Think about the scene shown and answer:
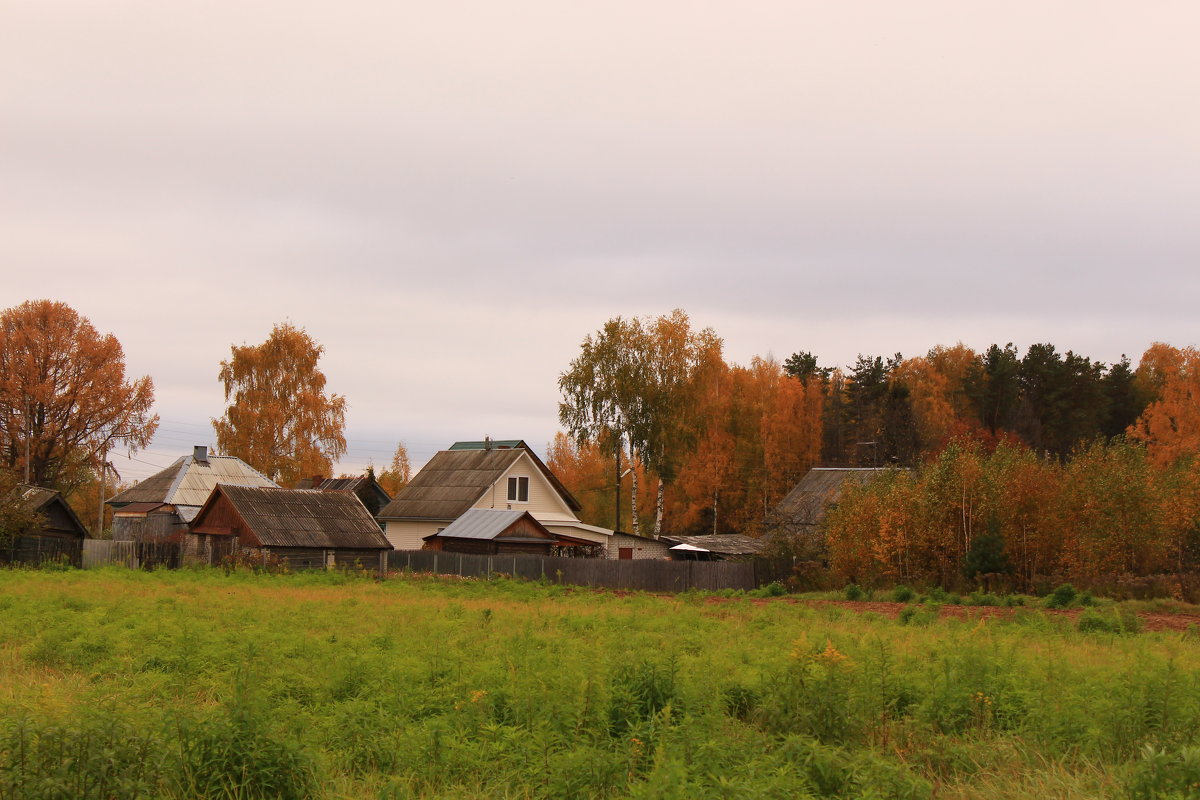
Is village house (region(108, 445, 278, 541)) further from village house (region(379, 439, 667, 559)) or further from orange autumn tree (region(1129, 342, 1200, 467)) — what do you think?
orange autumn tree (region(1129, 342, 1200, 467))

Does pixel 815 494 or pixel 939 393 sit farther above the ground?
pixel 939 393

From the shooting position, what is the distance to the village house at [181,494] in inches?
2047

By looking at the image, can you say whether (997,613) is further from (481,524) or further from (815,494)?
(815,494)

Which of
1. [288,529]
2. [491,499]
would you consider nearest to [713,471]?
[491,499]

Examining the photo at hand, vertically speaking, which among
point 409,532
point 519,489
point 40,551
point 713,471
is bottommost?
point 40,551

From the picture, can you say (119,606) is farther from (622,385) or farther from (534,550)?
(622,385)

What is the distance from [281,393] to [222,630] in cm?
4483

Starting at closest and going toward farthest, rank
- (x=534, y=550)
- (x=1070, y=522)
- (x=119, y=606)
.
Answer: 1. (x=119, y=606)
2. (x=1070, y=522)
3. (x=534, y=550)

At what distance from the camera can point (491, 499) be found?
5028 centimetres

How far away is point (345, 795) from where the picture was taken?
281 inches

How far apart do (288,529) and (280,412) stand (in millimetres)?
19523

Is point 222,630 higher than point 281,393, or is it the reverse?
point 281,393

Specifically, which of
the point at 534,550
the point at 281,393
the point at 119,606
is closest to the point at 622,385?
the point at 534,550

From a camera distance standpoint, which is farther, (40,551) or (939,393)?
(939,393)
